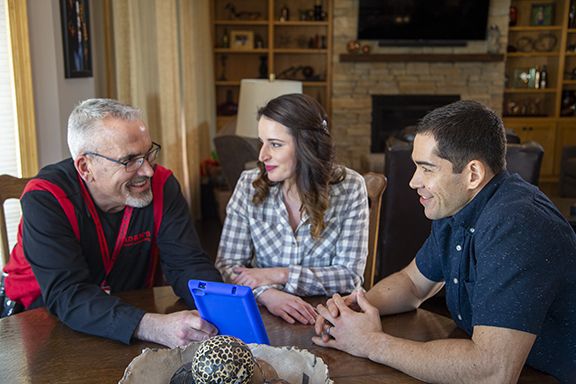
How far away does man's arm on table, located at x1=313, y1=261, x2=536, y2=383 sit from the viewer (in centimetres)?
127

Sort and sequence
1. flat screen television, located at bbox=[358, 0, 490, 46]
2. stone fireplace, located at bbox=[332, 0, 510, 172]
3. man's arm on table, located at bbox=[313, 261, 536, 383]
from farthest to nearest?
stone fireplace, located at bbox=[332, 0, 510, 172]
flat screen television, located at bbox=[358, 0, 490, 46]
man's arm on table, located at bbox=[313, 261, 536, 383]

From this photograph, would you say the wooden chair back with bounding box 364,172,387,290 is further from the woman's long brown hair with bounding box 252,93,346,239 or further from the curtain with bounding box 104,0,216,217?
the curtain with bounding box 104,0,216,217

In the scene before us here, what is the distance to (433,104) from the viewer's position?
288 inches

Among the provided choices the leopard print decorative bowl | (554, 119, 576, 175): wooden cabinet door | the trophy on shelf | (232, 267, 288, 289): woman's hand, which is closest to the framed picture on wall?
(232, 267, 288, 289): woman's hand

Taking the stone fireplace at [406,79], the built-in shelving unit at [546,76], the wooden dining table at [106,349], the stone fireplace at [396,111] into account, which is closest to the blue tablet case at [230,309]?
the wooden dining table at [106,349]

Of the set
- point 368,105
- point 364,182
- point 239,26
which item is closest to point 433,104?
point 368,105

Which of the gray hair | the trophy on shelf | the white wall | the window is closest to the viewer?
the gray hair

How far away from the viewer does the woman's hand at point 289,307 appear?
5.40ft

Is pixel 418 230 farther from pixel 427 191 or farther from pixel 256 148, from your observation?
pixel 427 191

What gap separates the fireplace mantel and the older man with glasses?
17.9 feet

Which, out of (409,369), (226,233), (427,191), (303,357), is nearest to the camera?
(303,357)

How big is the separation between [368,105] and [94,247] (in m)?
5.81

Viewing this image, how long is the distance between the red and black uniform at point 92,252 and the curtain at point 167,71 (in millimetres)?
1819

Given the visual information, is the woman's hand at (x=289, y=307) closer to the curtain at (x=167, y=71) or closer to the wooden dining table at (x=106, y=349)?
the wooden dining table at (x=106, y=349)
